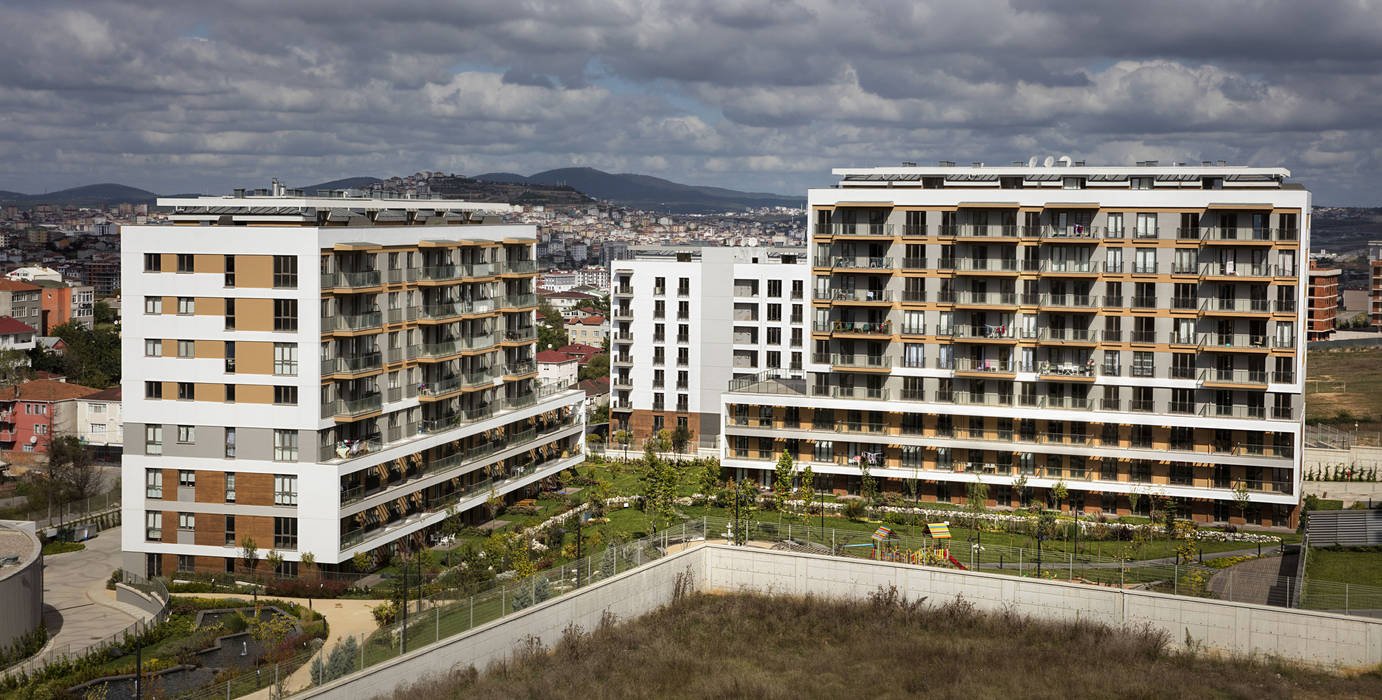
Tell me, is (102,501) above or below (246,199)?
below

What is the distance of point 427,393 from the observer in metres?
53.9

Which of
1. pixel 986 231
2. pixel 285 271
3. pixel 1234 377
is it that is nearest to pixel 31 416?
pixel 285 271

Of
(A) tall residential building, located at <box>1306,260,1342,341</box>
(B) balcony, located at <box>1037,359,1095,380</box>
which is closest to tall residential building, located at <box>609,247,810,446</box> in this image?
(B) balcony, located at <box>1037,359,1095,380</box>

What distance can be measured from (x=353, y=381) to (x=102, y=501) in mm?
25700

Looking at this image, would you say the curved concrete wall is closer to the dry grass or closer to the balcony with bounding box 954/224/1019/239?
the dry grass

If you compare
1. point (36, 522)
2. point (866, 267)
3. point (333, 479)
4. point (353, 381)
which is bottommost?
point (36, 522)

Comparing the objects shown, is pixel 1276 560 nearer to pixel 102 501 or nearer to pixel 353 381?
pixel 353 381

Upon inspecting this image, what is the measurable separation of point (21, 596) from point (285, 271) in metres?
14.1

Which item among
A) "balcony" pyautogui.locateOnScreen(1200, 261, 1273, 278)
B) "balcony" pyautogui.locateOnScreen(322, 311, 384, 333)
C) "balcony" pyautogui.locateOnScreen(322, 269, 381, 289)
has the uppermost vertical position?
"balcony" pyautogui.locateOnScreen(1200, 261, 1273, 278)

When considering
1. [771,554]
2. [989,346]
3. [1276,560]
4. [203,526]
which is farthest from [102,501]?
[1276,560]

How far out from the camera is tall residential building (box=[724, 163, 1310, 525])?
184 ft

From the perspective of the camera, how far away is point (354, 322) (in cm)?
4875

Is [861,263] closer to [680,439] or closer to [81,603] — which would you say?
[680,439]

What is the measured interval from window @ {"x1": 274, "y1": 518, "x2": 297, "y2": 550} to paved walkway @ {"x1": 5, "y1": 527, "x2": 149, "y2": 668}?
5191 mm
